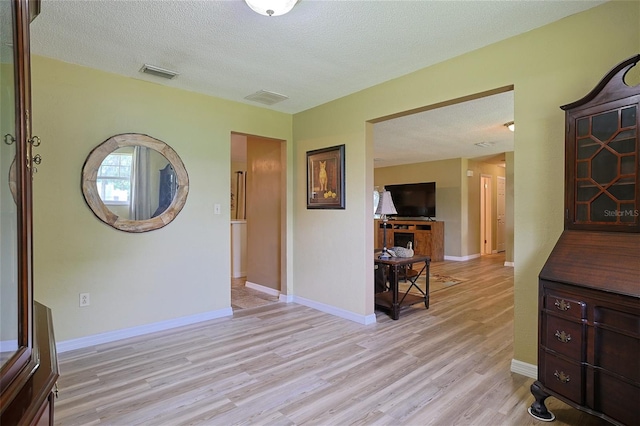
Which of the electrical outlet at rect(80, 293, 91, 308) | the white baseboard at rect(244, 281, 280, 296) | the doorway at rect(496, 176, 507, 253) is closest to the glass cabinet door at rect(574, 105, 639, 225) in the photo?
the white baseboard at rect(244, 281, 280, 296)

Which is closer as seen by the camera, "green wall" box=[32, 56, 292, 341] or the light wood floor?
the light wood floor

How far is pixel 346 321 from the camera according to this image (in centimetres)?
357

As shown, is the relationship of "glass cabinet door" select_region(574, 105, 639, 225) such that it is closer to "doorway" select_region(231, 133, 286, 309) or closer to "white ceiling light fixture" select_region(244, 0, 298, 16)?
"white ceiling light fixture" select_region(244, 0, 298, 16)

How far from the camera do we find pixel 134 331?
3184 millimetres

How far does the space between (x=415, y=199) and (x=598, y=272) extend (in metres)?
6.61

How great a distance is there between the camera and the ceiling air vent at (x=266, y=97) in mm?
3581

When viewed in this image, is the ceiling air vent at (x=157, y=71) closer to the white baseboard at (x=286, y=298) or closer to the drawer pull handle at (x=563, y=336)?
the white baseboard at (x=286, y=298)

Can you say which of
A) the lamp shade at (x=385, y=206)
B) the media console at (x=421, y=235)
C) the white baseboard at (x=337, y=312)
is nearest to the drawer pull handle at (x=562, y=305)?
the white baseboard at (x=337, y=312)

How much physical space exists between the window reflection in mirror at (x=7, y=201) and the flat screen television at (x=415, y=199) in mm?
7711

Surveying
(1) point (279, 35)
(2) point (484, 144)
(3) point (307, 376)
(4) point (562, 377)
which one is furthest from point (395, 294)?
(2) point (484, 144)

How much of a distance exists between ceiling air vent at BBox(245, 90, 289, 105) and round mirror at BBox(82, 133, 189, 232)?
106cm

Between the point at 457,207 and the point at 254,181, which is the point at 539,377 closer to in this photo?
the point at 254,181

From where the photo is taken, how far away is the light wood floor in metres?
1.92

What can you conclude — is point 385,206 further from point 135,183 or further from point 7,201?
point 7,201
